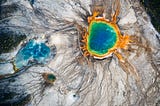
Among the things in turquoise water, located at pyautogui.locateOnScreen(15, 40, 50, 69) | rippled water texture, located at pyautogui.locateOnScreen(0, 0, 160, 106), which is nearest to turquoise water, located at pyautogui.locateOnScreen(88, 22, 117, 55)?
rippled water texture, located at pyautogui.locateOnScreen(0, 0, 160, 106)

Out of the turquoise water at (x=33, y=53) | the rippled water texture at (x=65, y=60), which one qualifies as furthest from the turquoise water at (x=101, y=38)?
the turquoise water at (x=33, y=53)

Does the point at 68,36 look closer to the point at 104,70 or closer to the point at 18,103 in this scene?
the point at 104,70

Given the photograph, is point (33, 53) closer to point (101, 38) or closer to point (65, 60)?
point (65, 60)

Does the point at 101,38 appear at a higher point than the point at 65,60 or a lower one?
higher

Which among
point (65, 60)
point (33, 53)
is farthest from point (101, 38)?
point (33, 53)

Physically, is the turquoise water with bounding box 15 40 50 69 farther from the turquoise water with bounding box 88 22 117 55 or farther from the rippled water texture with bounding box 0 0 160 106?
the turquoise water with bounding box 88 22 117 55

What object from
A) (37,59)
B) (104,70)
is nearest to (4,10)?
(37,59)
